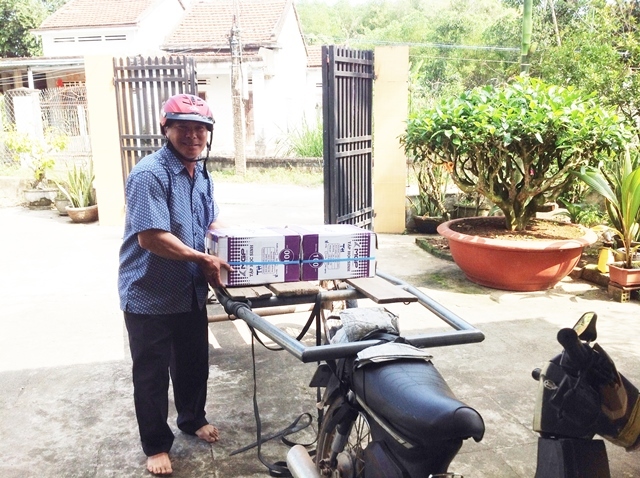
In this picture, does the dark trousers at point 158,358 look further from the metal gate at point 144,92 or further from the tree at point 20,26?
the tree at point 20,26

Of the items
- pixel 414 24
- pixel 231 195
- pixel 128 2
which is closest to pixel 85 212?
pixel 231 195

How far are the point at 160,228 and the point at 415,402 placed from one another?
4.47 ft

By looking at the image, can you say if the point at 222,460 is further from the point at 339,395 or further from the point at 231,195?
the point at 231,195

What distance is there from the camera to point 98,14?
24719 mm

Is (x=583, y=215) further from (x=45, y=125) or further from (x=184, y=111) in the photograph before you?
(x=45, y=125)

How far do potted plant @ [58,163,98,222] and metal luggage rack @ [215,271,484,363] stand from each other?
692 cm

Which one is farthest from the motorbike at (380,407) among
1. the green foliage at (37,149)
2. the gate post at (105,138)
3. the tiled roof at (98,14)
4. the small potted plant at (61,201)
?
the tiled roof at (98,14)

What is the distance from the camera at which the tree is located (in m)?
26.4

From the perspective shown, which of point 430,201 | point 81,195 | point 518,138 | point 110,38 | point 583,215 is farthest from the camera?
point 110,38

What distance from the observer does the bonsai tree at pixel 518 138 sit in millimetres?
5172

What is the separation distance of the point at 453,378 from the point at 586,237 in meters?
2.52

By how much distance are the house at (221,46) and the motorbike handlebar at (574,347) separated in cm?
1471

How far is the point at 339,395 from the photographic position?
2.19 meters

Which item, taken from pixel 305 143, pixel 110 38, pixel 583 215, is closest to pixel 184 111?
pixel 583 215
